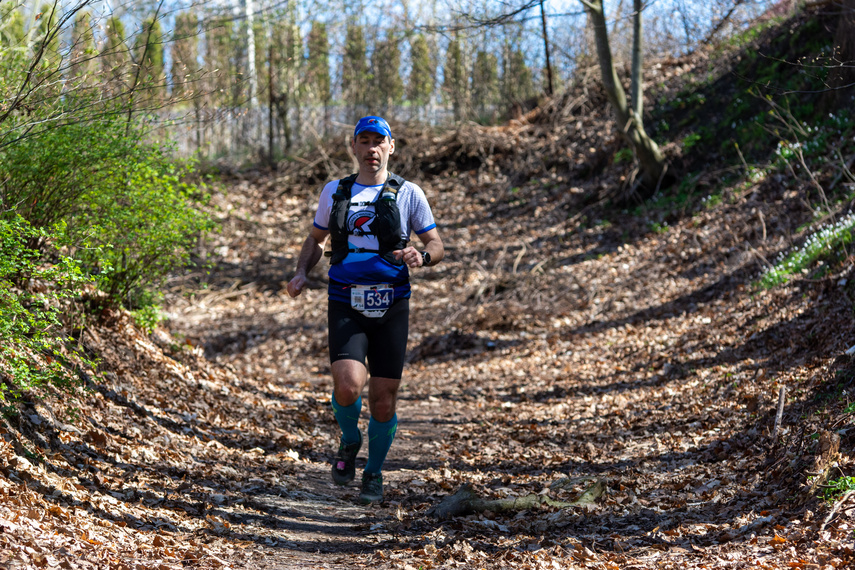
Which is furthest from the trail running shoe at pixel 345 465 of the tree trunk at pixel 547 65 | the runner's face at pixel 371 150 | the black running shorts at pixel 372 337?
the tree trunk at pixel 547 65

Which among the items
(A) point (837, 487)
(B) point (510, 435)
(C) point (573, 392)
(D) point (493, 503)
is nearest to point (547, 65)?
(C) point (573, 392)

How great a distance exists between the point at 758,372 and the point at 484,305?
6.36 metres

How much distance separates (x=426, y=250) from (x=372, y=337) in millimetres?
666

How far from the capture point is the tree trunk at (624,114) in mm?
12812

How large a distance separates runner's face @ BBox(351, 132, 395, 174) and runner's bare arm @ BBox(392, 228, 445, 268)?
549 millimetres

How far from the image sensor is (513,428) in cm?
727

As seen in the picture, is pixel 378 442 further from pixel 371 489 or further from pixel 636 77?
pixel 636 77

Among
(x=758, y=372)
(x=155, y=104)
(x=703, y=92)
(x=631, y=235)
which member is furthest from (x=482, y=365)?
(x=703, y=92)

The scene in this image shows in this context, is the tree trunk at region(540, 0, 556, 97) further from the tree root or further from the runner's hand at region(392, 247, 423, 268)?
the tree root

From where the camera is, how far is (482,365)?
34.8 feet

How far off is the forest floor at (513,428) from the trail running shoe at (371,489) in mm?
88

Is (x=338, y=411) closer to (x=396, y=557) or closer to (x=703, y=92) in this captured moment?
(x=396, y=557)

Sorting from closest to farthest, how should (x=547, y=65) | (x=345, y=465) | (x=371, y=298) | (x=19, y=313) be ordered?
(x=19, y=313)
(x=371, y=298)
(x=345, y=465)
(x=547, y=65)

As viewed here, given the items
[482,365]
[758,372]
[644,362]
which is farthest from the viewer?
[482,365]
